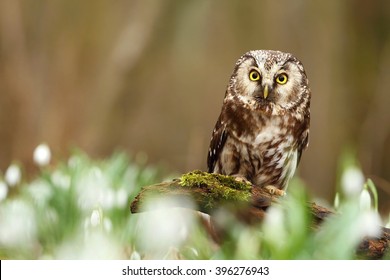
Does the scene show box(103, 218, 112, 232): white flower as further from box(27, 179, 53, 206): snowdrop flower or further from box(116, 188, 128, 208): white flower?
box(27, 179, 53, 206): snowdrop flower

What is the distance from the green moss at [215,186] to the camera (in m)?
1.94

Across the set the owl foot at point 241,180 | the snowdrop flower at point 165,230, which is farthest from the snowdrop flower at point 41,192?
the owl foot at point 241,180

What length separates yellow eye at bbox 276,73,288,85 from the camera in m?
2.18

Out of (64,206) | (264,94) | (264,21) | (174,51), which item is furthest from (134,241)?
(174,51)

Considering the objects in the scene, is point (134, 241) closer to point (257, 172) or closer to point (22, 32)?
point (257, 172)

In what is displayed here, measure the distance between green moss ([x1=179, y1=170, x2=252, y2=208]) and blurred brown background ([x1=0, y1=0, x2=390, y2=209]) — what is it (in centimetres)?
192

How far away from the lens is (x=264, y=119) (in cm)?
224

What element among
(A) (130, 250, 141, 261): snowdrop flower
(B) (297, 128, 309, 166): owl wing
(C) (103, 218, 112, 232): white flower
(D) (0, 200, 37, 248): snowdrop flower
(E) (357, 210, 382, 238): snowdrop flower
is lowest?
(D) (0, 200, 37, 248): snowdrop flower

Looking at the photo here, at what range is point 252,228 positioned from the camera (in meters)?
2.05

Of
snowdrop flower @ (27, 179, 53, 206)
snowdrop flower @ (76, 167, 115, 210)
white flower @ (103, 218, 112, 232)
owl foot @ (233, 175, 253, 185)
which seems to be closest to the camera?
owl foot @ (233, 175, 253, 185)

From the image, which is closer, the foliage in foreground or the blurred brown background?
the foliage in foreground

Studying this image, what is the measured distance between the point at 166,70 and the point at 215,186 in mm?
2683

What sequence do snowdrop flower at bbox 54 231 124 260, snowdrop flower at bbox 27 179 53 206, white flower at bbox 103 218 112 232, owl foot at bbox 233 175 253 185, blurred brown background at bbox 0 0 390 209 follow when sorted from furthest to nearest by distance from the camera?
1. blurred brown background at bbox 0 0 390 209
2. snowdrop flower at bbox 27 179 53 206
3. white flower at bbox 103 218 112 232
4. snowdrop flower at bbox 54 231 124 260
5. owl foot at bbox 233 175 253 185

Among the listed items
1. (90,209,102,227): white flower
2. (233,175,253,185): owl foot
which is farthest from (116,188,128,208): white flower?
(233,175,253,185): owl foot
